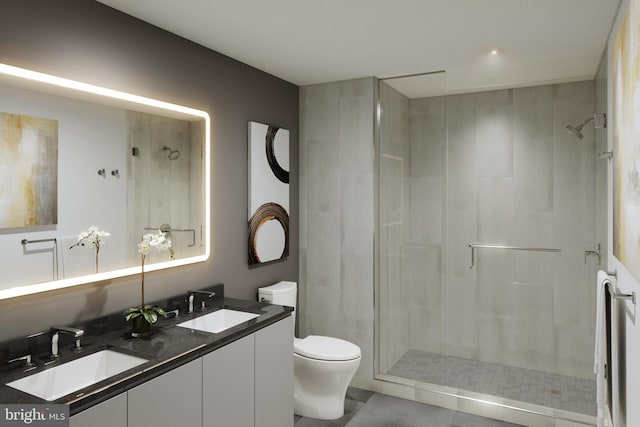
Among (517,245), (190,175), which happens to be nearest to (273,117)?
(190,175)

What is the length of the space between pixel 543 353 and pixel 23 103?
3.92 m

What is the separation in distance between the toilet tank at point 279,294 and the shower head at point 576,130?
2.46 meters

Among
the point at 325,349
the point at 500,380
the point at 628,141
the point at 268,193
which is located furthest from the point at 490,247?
the point at 628,141

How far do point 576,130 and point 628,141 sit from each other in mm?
1889

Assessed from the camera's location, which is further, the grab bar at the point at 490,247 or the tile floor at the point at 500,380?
the grab bar at the point at 490,247

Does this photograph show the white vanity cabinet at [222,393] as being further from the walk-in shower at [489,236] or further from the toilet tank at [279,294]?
the walk-in shower at [489,236]

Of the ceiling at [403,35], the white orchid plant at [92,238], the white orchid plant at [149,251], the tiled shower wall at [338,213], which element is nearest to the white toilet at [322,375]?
the tiled shower wall at [338,213]

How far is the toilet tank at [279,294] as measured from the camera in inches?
135

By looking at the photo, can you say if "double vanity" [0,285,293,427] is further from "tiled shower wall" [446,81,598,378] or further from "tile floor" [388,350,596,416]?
"tiled shower wall" [446,81,598,378]

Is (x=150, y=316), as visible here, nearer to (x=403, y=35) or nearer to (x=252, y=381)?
(x=252, y=381)

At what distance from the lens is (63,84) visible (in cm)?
216

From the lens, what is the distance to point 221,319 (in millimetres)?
2826

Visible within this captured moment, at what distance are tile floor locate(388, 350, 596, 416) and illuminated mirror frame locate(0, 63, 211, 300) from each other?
6.43ft

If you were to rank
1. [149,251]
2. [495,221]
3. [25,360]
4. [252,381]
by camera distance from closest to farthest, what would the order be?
1. [25,360]
2. [252,381]
3. [149,251]
4. [495,221]
